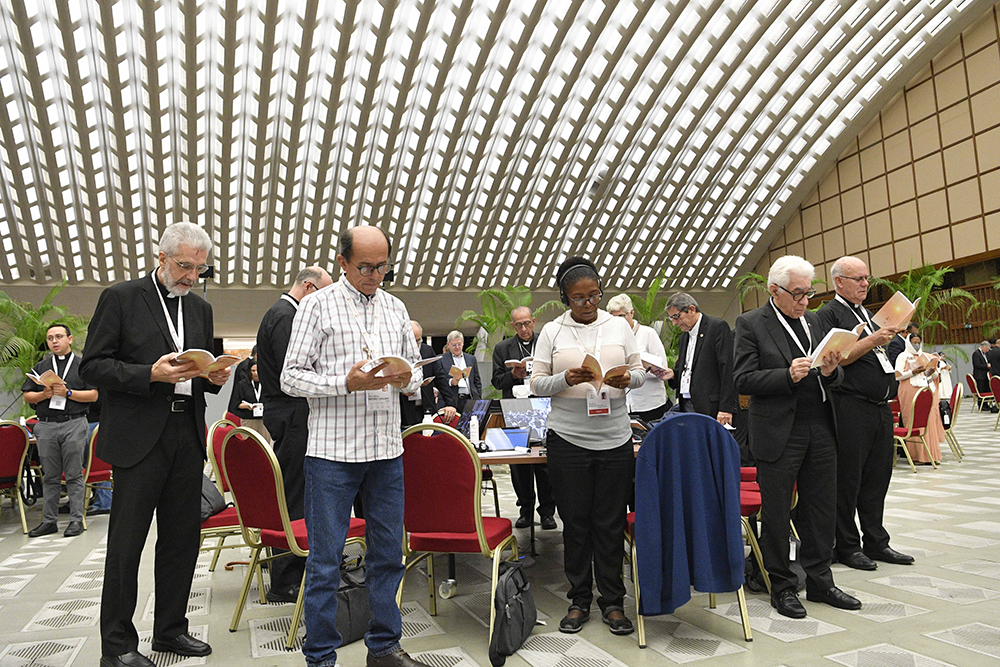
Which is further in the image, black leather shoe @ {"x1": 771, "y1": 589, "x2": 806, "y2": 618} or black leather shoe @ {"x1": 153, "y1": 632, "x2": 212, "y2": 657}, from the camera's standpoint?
black leather shoe @ {"x1": 771, "y1": 589, "x2": 806, "y2": 618}

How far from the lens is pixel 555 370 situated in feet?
10.8

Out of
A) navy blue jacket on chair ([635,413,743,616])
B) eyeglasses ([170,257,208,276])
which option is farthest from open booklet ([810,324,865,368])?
eyeglasses ([170,257,208,276])

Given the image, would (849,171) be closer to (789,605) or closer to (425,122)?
(425,122)

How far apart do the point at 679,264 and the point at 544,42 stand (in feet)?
37.9

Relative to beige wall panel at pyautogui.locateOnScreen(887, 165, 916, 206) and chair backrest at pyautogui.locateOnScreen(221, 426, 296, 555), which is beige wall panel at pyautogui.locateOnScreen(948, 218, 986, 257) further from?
chair backrest at pyautogui.locateOnScreen(221, 426, 296, 555)

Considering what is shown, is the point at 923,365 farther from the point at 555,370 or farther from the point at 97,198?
the point at 97,198

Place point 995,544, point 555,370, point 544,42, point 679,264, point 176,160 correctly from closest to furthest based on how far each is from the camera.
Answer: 1. point 555,370
2. point 995,544
3. point 544,42
4. point 176,160
5. point 679,264

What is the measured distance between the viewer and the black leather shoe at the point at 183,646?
2932mm

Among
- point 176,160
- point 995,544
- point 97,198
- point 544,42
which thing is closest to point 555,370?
point 995,544

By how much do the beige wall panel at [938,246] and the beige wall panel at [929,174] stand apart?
3.74 ft

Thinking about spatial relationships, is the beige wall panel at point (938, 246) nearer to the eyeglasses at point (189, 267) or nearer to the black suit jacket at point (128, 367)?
the eyeglasses at point (189, 267)

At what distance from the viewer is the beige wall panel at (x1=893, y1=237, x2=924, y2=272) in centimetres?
1922

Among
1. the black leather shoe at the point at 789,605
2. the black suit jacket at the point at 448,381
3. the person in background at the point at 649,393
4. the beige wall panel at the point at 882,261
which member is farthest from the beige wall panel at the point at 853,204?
the black leather shoe at the point at 789,605

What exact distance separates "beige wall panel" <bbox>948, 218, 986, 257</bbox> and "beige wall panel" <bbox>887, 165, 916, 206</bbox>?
173 centimetres
